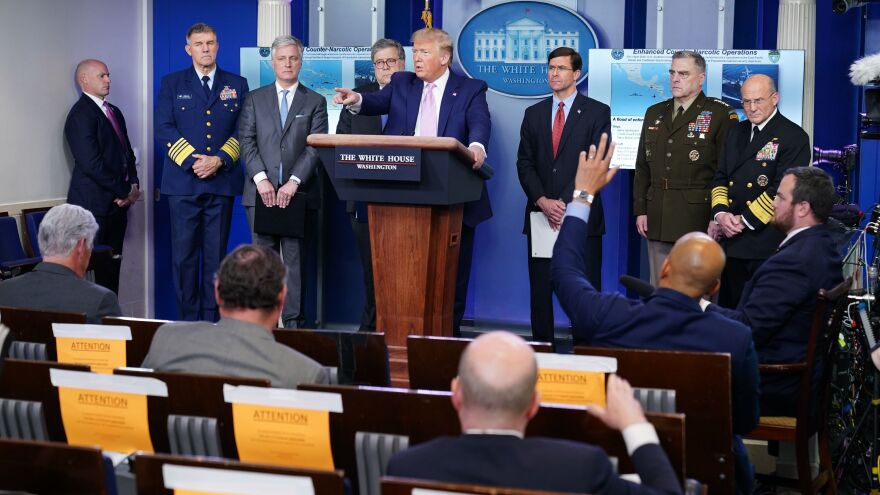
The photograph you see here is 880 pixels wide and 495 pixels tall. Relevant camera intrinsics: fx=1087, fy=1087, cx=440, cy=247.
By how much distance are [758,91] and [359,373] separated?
3367mm

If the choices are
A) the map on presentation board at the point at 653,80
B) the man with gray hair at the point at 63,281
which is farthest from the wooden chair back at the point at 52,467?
the map on presentation board at the point at 653,80

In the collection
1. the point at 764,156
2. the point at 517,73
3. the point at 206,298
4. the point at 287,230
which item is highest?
the point at 517,73

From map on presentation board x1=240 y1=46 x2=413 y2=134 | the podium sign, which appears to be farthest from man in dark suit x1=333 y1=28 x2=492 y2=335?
map on presentation board x1=240 y1=46 x2=413 y2=134

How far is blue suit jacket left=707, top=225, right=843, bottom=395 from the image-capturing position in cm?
383

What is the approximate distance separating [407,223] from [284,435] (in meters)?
2.08

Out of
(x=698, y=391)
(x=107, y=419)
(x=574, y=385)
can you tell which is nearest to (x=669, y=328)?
(x=698, y=391)

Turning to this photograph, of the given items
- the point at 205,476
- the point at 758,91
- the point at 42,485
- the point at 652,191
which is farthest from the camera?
the point at 652,191

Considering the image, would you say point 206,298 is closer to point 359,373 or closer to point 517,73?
point 517,73

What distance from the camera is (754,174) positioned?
567 centimetres

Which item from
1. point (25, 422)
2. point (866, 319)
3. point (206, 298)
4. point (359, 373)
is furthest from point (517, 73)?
point (25, 422)

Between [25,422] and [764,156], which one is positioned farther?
[764,156]

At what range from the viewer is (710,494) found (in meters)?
2.73

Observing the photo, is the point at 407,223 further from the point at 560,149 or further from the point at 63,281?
the point at 560,149

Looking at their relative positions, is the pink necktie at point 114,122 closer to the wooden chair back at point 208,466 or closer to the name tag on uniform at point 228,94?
the name tag on uniform at point 228,94
